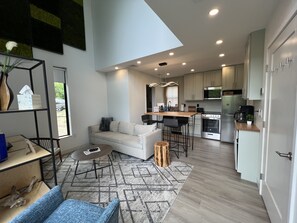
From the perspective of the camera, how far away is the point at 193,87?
18.6ft

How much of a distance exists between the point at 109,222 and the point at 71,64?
4390mm

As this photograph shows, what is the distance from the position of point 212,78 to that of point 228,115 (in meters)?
1.64

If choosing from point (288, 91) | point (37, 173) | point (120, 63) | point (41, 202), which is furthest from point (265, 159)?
point (120, 63)

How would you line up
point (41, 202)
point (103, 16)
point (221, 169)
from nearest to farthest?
point (41, 202) → point (221, 169) → point (103, 16)

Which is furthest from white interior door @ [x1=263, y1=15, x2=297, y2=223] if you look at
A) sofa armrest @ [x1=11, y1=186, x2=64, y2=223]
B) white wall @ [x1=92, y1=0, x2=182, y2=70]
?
sofa armrest @ [x1=11, y1=186, x2=64, y2=223]

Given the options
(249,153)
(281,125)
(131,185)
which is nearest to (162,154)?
(131,185)

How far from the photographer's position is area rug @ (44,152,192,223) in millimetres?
1879

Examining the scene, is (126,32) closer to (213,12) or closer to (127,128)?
(213,12)

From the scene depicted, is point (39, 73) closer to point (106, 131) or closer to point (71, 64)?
point (71, 64)

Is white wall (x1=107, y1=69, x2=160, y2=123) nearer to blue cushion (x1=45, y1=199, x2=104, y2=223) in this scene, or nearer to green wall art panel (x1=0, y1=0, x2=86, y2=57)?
green wall art panel (x1=0, y1=0, x2=86, y2=57)

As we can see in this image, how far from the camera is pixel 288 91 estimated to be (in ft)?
4.24

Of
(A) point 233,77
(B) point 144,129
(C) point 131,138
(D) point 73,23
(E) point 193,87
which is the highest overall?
(D) point 73,23

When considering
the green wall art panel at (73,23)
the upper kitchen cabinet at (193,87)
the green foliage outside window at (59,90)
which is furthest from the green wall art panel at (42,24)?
the upper kitchen cabinet at (193,87)

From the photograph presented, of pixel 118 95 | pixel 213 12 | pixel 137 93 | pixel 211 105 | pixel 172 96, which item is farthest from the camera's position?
pixel 172 96
